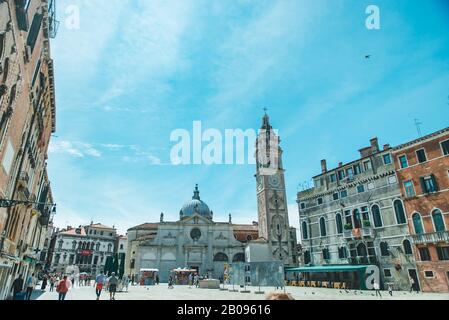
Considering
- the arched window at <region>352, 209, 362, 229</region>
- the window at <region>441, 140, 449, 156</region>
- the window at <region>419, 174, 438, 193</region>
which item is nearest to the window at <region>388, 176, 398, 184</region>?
the window at <region>419, 174, 438, 193</region>

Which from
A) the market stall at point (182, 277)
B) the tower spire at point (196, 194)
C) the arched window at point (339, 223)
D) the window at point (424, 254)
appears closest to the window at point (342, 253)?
the arched window at point (339, 223)

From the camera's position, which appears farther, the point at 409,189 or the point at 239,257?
the point at 239,257

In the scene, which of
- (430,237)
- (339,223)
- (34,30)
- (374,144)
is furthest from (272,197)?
(34,30)

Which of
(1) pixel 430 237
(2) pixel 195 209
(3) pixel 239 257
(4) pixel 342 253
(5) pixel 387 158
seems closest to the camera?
(1) pixel 430 237

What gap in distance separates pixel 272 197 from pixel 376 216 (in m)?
20.5

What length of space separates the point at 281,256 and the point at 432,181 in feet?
86.4

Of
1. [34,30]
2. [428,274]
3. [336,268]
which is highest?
[34,30]

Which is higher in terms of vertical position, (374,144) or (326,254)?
(374,144)

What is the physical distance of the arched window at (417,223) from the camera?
2430cm

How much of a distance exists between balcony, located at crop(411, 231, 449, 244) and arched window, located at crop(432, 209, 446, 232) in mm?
443

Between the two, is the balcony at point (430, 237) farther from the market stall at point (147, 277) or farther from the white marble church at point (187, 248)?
the white marble church at point (187, 248)

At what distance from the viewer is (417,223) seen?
2469cm

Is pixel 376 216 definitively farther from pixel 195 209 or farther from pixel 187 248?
pixel 195 209

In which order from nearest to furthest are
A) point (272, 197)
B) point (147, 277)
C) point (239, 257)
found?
point (147, 277) → point (272, 197) → point (239, 257)
